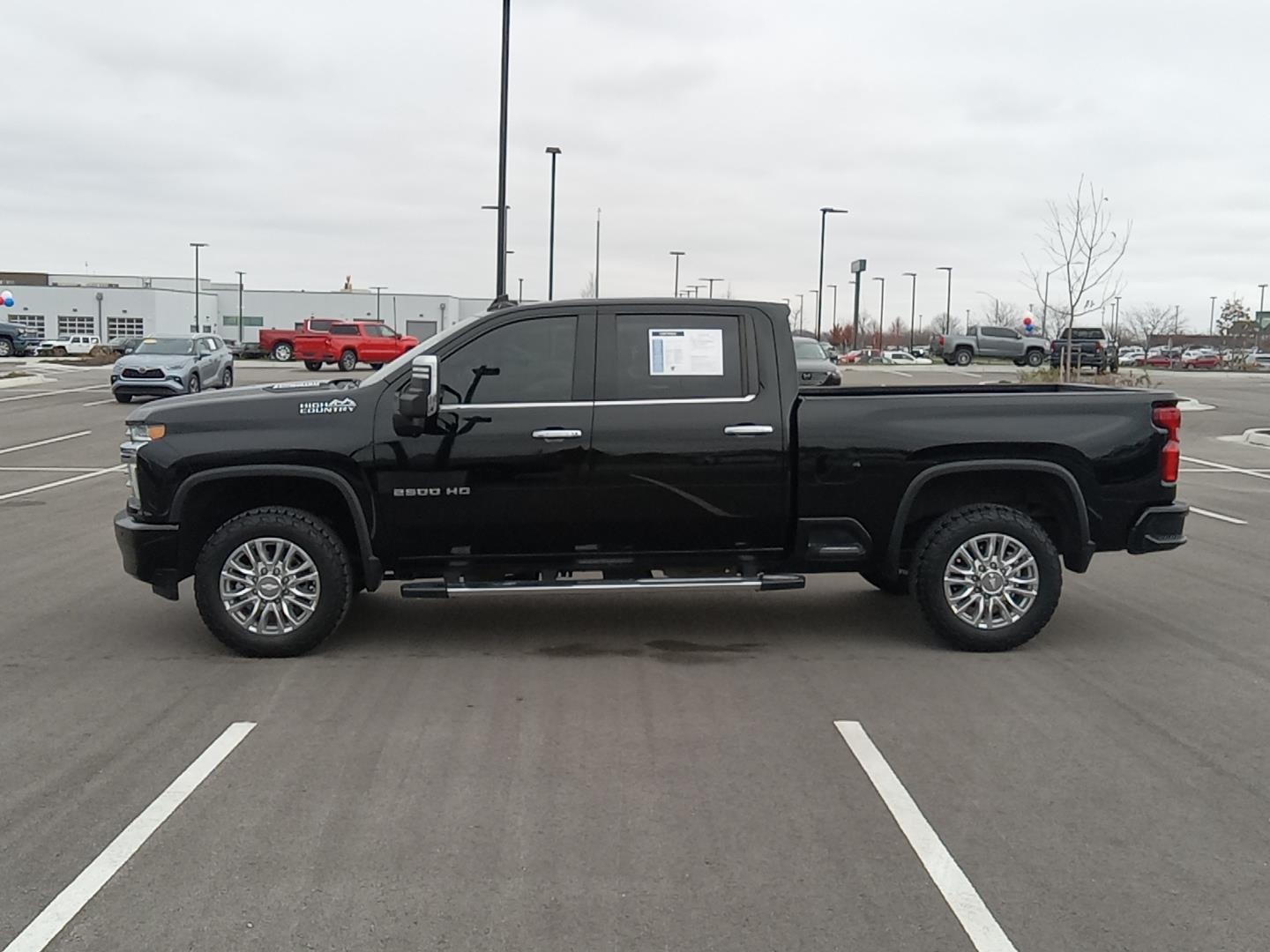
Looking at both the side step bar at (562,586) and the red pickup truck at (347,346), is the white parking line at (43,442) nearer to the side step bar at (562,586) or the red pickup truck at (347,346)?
the side step bar at (562,586)

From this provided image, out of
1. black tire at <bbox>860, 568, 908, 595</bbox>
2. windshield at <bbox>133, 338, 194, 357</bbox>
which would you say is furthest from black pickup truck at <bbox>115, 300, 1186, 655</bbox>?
windshield at <bbox>133, 338, 194, 357</bbox>

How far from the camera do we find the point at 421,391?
668 centimetres

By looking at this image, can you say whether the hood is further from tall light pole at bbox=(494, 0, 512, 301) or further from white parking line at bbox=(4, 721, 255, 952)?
white parking line at bbox=(4, 721, 255, 952)

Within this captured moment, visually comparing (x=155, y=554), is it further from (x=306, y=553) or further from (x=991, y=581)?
(x=991, y=581)

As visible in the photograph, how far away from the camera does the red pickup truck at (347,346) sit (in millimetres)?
44281

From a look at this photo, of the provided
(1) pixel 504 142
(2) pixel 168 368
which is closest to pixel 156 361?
(2) pixel 168 368

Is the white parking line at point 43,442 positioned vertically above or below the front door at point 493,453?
below

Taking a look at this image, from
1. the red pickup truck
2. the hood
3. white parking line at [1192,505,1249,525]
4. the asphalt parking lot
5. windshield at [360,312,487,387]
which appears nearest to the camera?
the asphalt parking lot

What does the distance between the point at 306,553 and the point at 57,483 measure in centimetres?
1024

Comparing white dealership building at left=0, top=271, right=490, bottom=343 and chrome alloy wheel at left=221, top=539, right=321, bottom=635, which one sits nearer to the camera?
chrome alloy wheel at left=221, top=539, right=321, bottom=635

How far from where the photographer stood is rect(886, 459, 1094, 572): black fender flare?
23.5 ft

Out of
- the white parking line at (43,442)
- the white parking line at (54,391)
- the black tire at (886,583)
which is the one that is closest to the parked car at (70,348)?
the white parking line at (54,391)

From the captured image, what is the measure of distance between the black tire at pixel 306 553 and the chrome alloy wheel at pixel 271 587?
3 centimetres

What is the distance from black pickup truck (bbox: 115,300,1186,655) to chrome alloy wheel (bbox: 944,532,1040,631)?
1cm
